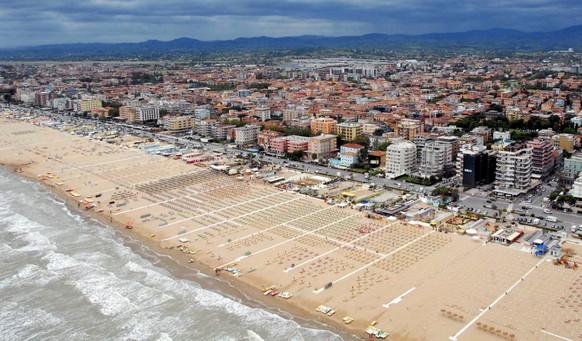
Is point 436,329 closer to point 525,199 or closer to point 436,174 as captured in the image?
point 525,199

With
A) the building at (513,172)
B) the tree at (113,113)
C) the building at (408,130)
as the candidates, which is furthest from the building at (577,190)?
the tree at (113,113)

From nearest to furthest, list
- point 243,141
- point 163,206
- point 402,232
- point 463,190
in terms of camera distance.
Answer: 1. point 402,232
2. point 163,206
3. point 463,190
4. point 243,141

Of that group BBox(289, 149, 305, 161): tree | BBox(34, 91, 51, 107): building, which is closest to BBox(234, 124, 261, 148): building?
BBox(289, 149, 305, 161): tree

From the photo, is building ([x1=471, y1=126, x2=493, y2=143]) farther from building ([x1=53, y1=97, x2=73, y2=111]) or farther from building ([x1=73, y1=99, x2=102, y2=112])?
building ([x1=53, y1=97, x2=73, y2=111])

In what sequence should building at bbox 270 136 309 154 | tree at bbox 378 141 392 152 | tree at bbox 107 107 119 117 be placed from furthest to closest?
tree at bbox 107 107 119 117 → building at bbox 270 136 309 154 → tree at bbox 378 141 392 152

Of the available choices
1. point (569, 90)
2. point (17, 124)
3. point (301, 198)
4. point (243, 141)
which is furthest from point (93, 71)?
point (301, 198)

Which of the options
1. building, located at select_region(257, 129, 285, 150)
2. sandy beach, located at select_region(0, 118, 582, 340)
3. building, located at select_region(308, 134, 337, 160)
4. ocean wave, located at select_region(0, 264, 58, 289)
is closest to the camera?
sandy beach, located at select_region(0, 118, 582, 340)
